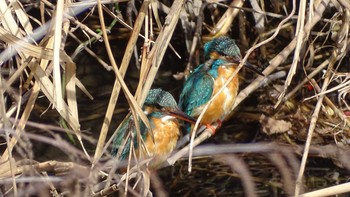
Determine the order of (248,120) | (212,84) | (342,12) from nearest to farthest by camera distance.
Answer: (342,12) < (212,84) < (248,120)

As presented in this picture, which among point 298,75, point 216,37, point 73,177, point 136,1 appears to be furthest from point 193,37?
point 73,177

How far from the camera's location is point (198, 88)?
3.51 m

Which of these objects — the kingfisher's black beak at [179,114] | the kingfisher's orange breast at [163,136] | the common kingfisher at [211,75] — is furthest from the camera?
the common kingfisher at [211,75]

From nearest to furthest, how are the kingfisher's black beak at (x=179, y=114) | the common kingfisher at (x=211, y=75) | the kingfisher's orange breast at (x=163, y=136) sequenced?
the kingfisher's orange breast at (x=163, y=136), the kingfisher's black beak at (x=179, y=114), the common kingfisher at (x=211, y=75)

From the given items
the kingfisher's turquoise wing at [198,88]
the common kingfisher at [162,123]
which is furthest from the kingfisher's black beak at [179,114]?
the kingfisher's turquoise wing at [198,88]

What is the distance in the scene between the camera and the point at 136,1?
370 centimetres

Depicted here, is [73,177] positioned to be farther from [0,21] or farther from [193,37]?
A: [193,37]

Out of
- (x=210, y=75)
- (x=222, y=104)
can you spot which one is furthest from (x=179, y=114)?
(x=210, y=75)

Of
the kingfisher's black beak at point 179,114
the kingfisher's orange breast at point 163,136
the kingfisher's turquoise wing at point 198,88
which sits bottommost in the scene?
the kingfisher's orange breast at point 163,136

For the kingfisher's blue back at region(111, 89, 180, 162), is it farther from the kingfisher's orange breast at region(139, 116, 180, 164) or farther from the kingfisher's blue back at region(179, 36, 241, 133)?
the kingfisher's blue back at region(179, 36, 241, 133)

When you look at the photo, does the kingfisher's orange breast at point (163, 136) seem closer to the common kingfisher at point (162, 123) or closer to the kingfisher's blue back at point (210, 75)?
the common kingfisher at point (162, 123)

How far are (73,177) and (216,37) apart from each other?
2360 millimetres

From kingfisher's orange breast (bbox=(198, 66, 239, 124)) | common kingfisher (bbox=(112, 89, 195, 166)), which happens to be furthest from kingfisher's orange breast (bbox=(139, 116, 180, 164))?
kingfisher's orange breast (bbox=(198, 66, 239, 124))

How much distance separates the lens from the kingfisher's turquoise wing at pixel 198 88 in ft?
11.5
